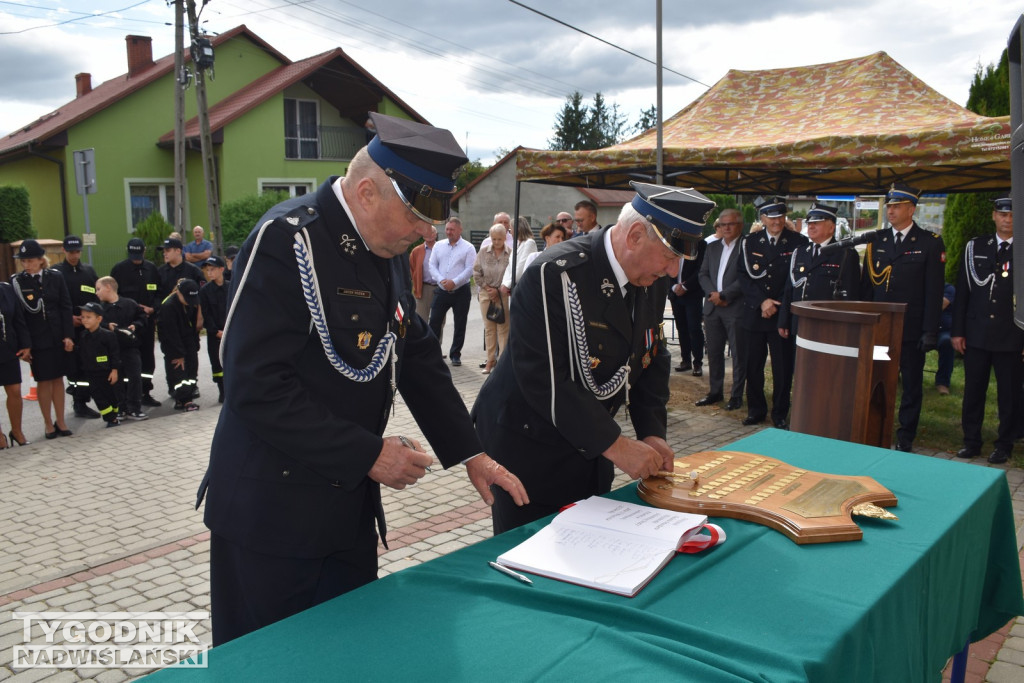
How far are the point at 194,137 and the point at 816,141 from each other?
2066 centimetres

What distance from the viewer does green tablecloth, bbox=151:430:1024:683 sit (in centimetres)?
144

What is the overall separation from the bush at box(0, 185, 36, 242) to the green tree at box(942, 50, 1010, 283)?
2019cm

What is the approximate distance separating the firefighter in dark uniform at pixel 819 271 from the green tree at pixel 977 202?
156 inches

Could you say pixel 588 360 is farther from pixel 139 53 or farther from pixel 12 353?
pixel 139 53

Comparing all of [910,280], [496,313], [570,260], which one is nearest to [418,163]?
[570,260]

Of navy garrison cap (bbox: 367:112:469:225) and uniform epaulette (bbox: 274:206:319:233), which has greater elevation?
navy garrison cap (bbox: 367:112:469:225)

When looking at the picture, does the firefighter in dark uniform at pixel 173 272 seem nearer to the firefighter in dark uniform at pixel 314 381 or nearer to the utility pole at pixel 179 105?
the firefighter in dark uniform at pixel 314 381

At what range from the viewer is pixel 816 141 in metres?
6.69

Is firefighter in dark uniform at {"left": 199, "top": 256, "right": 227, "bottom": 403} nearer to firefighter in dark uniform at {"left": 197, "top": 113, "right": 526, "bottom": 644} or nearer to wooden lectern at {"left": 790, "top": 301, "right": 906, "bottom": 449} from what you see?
wooden lectern at {"left": 790, "top": 301, "right": 906, "bottom": 449}

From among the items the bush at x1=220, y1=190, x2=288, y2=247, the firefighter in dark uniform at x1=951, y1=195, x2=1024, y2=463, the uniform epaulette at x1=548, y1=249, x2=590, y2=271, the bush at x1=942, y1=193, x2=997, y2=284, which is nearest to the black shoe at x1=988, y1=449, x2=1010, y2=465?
the firefighter in dark uniform at x1=951, y1=195, x2=1024, y2=463

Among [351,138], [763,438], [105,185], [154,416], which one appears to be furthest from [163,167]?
[763,438]

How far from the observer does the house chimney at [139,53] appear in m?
26.8

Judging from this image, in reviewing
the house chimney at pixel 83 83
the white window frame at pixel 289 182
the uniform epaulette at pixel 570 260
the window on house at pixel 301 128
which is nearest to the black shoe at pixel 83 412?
the uniform epaulette at pixel 570 260

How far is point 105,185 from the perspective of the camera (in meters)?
23.2
